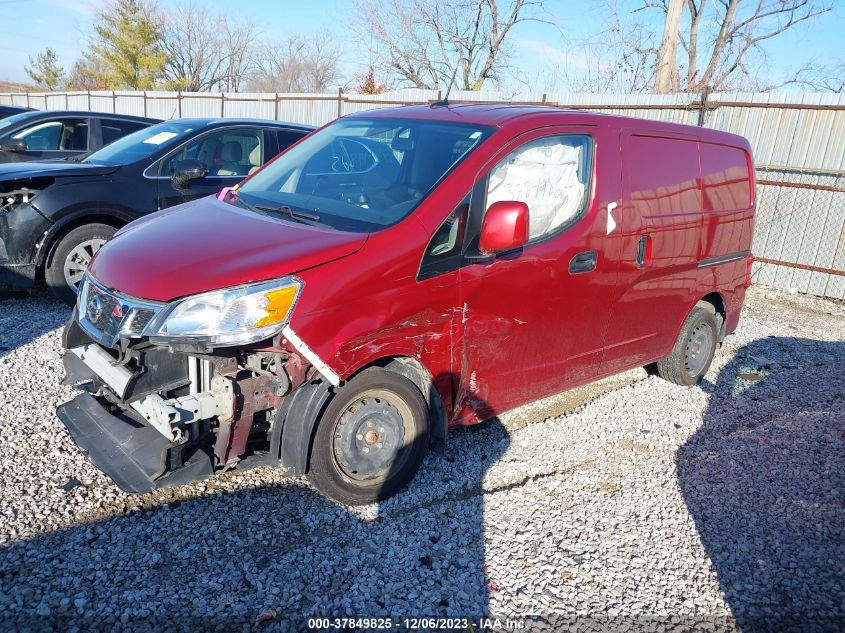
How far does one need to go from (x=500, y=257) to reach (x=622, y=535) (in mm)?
1629

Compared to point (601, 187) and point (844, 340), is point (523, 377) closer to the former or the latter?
point (601, 187)

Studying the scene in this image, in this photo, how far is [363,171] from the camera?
3.91 meters

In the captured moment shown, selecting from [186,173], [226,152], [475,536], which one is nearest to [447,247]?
[475,536]

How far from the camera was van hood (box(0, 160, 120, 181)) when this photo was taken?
5872 millimetres

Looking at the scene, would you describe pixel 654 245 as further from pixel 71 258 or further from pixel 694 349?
pixel 71 258

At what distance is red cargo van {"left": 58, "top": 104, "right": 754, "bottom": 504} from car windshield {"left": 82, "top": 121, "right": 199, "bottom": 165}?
2.95m

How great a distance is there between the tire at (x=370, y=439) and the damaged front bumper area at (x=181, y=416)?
0.29 meters

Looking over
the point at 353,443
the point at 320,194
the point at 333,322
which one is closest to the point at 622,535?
Answer: the point at 353,443

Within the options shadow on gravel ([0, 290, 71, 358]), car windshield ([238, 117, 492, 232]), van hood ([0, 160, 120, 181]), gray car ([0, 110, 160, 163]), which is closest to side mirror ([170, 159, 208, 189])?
car windshield ([238, 117, 492, 232])

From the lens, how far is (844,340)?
7.49m

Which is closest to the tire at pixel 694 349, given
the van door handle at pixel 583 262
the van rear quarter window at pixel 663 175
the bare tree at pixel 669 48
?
the van rear quarter window at pixel 663 175

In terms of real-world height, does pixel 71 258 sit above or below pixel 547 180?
below

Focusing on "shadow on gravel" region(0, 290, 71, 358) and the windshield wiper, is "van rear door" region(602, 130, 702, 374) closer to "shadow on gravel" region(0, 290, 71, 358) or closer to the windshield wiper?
the windshield wiper

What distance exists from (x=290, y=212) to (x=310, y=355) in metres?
1.01
